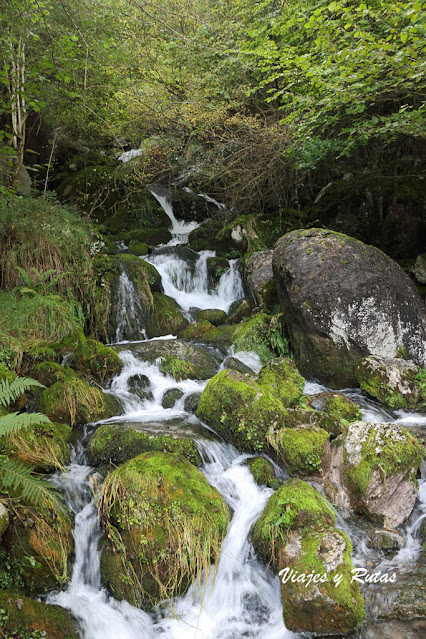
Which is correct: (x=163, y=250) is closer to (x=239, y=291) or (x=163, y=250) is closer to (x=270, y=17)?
(x=239, y=291)

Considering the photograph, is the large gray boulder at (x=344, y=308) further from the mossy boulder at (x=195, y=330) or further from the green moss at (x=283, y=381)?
the mossy boulder at (x=195, y=330)

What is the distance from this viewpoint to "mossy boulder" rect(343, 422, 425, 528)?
3.82 m

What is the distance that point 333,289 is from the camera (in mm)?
6648

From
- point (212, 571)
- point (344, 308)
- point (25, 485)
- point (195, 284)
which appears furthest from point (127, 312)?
point (212, 571)

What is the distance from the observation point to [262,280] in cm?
913

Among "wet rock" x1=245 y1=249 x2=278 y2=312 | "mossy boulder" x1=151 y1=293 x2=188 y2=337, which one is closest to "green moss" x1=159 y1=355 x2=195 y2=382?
"mossy boulder" x1=151 y1=293 x2=188 y2=337

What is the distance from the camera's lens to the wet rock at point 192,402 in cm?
569

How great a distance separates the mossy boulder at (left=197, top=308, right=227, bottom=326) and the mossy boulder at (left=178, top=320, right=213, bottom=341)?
668mm

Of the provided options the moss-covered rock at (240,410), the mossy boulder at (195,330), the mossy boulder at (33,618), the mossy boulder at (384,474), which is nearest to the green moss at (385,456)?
the mossy boulder at (384,474)

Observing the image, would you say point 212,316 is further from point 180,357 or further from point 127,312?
point 180,357

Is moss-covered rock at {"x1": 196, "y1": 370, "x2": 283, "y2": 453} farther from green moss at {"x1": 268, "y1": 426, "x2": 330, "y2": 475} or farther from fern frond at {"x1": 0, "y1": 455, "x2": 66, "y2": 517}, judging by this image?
fern frond at {"x1": 0, "y1": 455, "x2": 66, "y2": 517}

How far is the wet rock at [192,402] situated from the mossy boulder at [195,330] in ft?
7.82

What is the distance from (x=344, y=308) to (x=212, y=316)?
3445 millimetres

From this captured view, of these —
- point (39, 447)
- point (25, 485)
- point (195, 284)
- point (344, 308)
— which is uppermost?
point (195, 284)
